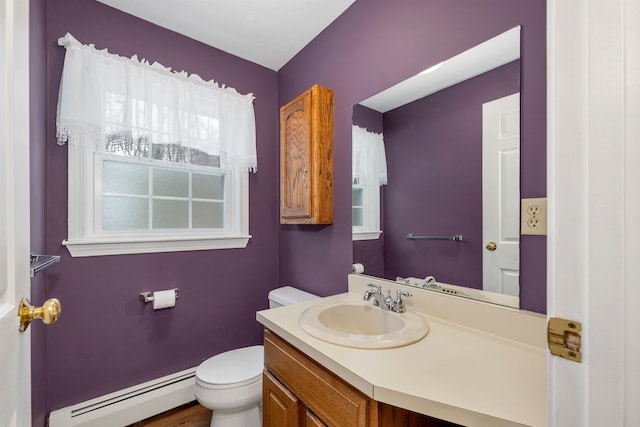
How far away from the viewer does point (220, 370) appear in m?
1.51

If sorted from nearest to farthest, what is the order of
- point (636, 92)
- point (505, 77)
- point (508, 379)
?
point (636, 92), point (508, 379), point (505, 77)

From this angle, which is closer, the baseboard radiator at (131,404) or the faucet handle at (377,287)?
the faucet handle at (377,287)

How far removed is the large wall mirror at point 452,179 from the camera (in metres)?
1.01

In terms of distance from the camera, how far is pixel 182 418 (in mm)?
1708

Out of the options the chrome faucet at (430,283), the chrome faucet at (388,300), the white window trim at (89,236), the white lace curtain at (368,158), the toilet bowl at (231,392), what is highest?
the white lace curtain at (368,158)

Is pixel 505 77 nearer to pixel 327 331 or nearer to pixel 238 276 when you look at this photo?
pixel 327 331

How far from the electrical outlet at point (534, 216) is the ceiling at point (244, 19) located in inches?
57.1

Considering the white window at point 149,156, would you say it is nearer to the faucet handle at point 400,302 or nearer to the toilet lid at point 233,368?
the toilet lid at point 233,368

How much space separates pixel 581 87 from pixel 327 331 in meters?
0.94

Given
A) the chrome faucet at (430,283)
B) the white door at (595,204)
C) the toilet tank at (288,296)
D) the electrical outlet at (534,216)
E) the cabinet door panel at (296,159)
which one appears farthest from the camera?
the toilet tank at (288,296)

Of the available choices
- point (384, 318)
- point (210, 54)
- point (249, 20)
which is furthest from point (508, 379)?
point (210, 54)

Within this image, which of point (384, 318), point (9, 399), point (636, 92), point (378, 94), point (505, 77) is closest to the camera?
point (636, 92)

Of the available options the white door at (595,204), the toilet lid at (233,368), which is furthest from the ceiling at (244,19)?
the toilet lid at (233,368)

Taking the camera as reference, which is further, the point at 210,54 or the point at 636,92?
the point at 210,54
